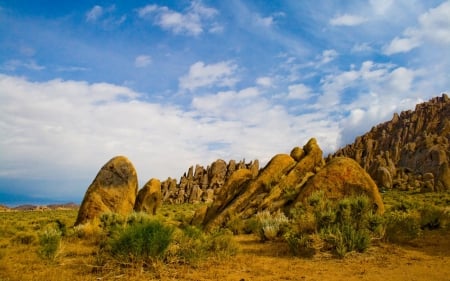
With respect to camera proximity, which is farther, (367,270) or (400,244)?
(400,244)

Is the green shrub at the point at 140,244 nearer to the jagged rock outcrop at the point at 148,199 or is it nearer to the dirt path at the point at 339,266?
the dirt path at the point at 339,266

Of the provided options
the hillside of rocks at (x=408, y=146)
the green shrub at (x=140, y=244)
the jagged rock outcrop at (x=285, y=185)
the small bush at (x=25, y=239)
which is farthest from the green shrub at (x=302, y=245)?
the hillside of rocks at (x=408, y=146)

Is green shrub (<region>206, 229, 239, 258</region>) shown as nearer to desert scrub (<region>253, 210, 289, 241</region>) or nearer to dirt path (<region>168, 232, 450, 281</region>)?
dirt path (<region>168, 232, 450, 281</region>)

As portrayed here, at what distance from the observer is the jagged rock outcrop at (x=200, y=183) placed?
7381 cm

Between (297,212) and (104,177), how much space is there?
10.2 metres

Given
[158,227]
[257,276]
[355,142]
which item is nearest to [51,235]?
[158,227]

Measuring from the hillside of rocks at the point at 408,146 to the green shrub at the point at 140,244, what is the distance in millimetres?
51915

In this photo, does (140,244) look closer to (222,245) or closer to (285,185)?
(222,245)

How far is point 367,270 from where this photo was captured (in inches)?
320

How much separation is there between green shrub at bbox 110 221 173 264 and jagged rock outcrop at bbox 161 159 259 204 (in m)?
60.1

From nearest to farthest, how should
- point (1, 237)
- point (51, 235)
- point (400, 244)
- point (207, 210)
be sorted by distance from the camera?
point (51, 235) → point (400, 244) → point (1, 237) → point (207, 210)

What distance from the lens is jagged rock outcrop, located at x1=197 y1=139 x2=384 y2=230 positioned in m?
15.3

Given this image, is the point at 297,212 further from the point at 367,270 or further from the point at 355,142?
the point at 355,142

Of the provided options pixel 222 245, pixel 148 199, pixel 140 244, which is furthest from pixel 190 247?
pixel 148 199
